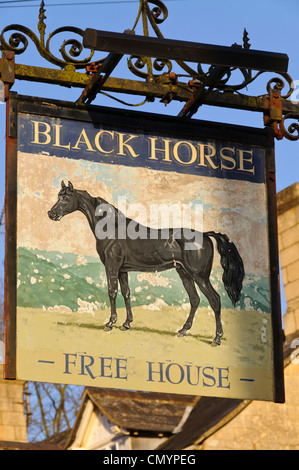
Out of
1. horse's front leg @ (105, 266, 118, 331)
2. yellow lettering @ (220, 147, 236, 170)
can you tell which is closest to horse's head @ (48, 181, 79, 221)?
horse's front leg @ (105, 266, 118, 331)

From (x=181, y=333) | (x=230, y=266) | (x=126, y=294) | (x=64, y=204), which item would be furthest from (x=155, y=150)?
(x=181, y=333)

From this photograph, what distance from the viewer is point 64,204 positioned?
8375 mm

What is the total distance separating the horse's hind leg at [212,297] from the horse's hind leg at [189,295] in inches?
2.0

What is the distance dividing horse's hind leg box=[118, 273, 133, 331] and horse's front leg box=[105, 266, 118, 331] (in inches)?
1.9

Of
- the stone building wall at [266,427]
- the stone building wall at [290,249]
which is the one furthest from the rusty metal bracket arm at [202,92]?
the stone building wall at [290,249]

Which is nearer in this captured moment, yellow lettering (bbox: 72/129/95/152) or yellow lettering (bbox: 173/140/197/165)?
yellow lettering (bbox: 72/129/95/152)

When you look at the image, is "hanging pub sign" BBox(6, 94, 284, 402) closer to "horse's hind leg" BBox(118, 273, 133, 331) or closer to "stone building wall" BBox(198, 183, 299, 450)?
"horse's hind leg" BBox(118, 273, 133, 331)

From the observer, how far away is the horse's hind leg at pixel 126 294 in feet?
27.2

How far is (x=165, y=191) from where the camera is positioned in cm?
871

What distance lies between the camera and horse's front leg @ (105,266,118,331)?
8266 mm

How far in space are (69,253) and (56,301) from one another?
14.3 inches

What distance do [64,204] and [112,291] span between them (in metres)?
0.67

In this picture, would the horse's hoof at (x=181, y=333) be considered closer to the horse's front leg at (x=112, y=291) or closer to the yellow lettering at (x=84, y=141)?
the horse's front leg at (x=112, y=291)

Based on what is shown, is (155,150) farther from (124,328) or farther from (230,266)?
(124,328)
